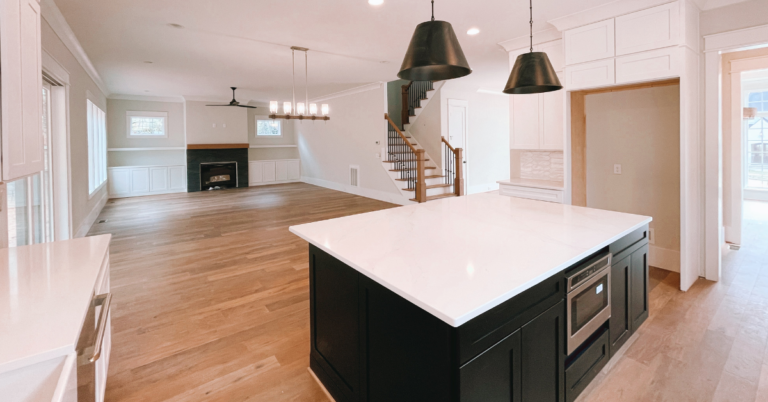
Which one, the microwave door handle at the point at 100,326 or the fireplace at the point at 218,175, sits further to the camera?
the fireplace at the point at 218,175

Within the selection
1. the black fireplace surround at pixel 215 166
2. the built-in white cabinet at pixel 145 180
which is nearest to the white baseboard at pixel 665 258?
the black fireplace surround at pixel 215 166

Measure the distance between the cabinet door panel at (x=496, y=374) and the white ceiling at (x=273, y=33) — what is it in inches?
129

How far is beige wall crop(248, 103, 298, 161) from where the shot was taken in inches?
464

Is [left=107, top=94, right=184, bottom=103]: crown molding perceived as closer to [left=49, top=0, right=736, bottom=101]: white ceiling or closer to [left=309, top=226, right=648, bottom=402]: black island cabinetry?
[left=49, top=0, right=736, bottom=101]: white ceiling

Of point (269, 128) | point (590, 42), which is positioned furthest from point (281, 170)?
point (590, 42)

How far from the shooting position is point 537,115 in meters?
4.43

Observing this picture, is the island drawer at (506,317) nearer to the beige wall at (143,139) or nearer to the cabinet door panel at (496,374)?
the cabinet door panel at (496,374)

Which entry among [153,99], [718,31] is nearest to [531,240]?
[718,31]

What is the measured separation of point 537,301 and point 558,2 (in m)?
3.21

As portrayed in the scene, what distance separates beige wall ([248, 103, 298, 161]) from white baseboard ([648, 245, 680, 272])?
1077 cm

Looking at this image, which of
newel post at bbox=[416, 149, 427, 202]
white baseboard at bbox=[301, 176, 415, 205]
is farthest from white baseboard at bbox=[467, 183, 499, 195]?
white baseboard at bbox=[301, 176, 415, 205]

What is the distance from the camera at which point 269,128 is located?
1216 centimetres

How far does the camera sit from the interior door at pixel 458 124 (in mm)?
8297

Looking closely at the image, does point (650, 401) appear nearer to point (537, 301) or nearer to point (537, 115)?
point (537, 301)
